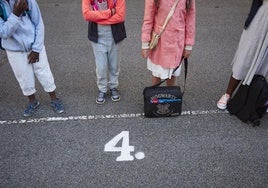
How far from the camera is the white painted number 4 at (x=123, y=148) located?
272cm

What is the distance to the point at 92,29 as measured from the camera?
296 centimetres

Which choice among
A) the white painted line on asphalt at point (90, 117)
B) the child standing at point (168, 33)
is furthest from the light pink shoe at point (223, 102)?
the child standing at point (168, 33)

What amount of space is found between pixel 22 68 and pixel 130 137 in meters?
1.43

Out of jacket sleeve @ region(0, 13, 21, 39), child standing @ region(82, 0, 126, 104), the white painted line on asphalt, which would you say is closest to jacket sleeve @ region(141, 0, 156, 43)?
child standing @ region(82, 0, 126, 104)

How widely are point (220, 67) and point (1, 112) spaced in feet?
11.0

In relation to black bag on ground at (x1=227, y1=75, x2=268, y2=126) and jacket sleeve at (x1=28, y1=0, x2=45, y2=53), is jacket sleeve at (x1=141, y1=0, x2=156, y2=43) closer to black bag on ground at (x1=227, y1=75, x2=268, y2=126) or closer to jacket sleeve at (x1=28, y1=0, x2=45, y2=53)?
jacket sleeve at (x1=28, y1=0, x2=45, y2=53)

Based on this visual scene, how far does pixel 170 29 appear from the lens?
270 cm

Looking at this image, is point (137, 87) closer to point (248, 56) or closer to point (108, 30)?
point (108, 30)

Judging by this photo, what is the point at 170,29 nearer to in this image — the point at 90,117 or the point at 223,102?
the point at 223,102

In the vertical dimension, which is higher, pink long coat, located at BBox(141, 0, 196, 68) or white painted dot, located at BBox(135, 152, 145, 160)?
→ pink long coat, located at BBox(141, 0, 196, 68)

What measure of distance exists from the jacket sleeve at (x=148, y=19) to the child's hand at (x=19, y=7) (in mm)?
1208

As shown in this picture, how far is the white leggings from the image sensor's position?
284 cm

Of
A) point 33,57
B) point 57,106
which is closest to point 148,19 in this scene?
point 33,57

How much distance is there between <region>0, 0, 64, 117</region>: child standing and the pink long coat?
3.79 ft
